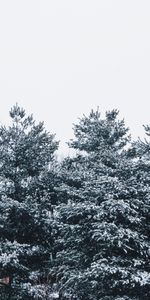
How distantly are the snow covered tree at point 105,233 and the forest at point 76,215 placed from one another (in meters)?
0.05

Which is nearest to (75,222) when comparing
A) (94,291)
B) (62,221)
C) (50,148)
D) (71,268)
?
(62,221)

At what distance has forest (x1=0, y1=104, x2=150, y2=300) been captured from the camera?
62.2 ft

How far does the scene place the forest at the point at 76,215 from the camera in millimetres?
18953

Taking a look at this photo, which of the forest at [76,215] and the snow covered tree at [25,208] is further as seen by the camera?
the snow covered tree at [25,208]

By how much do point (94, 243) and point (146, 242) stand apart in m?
2.74

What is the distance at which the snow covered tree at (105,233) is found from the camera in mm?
18453

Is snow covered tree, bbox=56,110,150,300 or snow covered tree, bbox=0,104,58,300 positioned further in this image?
snow covered tree, bbox=0,104,58,300

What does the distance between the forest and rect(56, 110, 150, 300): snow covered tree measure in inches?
2.1

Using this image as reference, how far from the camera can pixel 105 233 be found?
18.0 meters

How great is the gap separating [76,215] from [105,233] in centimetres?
279

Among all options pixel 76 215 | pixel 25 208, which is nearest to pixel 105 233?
pixel 76 215

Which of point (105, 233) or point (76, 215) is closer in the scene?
point (105, 233)

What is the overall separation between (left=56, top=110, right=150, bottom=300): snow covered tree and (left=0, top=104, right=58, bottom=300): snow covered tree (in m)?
1.01

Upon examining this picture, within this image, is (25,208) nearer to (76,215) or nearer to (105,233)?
(76,215)
